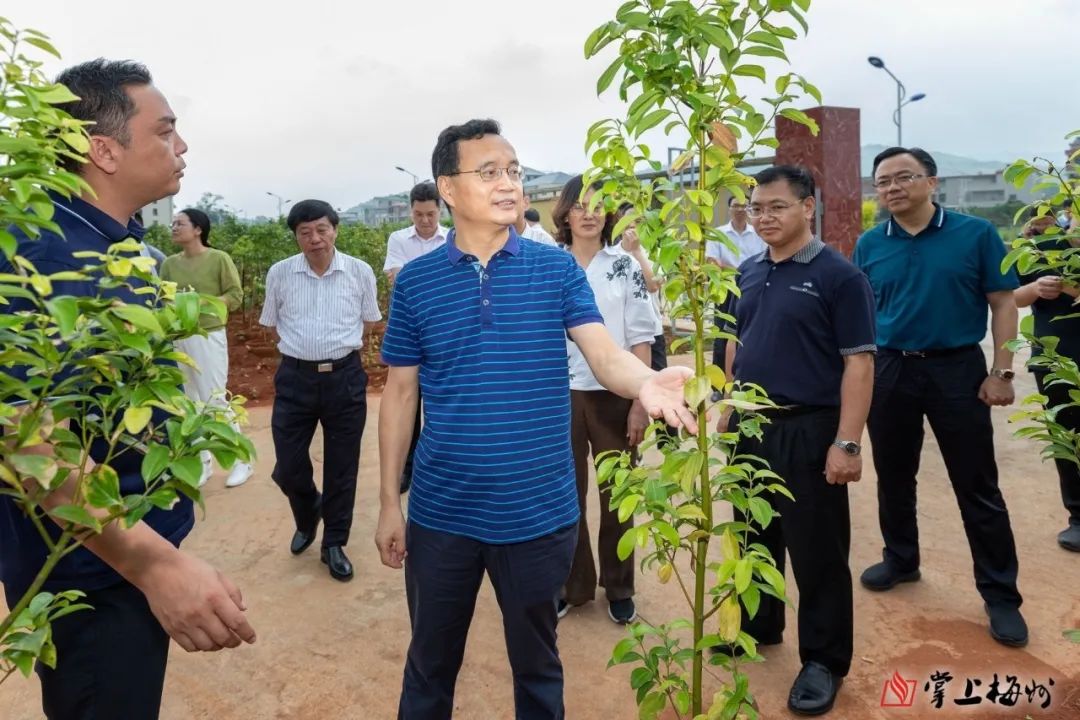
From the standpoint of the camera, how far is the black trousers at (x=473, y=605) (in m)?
2.20

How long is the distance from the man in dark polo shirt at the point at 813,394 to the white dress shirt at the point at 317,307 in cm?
229

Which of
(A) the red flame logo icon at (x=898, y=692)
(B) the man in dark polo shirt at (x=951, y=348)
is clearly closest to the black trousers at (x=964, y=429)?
(B) the man in dark polo shirt at (x=951, y=348)

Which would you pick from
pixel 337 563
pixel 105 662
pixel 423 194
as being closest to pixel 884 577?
pixel 337 563

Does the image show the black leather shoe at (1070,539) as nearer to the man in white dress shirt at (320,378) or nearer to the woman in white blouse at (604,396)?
the woman in white blouse at (604,396)

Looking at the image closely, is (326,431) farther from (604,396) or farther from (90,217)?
(90,217)

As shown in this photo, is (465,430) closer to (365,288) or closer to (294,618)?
(294,618)

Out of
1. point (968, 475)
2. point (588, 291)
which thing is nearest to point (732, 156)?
point (588, 291)

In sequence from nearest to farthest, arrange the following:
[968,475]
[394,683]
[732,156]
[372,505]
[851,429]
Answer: [732,156]
[851,429]
[394,683]
[968,475]
[372,505]

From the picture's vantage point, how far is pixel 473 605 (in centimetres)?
226

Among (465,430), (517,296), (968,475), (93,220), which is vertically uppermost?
(93,220)

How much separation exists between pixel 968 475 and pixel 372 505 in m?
3.53

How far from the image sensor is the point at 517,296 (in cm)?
222

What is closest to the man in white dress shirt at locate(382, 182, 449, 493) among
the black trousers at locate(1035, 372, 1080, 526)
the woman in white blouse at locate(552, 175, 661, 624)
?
the woman in white blouse at locate(552, 175, 661, 624)

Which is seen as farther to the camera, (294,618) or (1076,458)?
(294,618)
